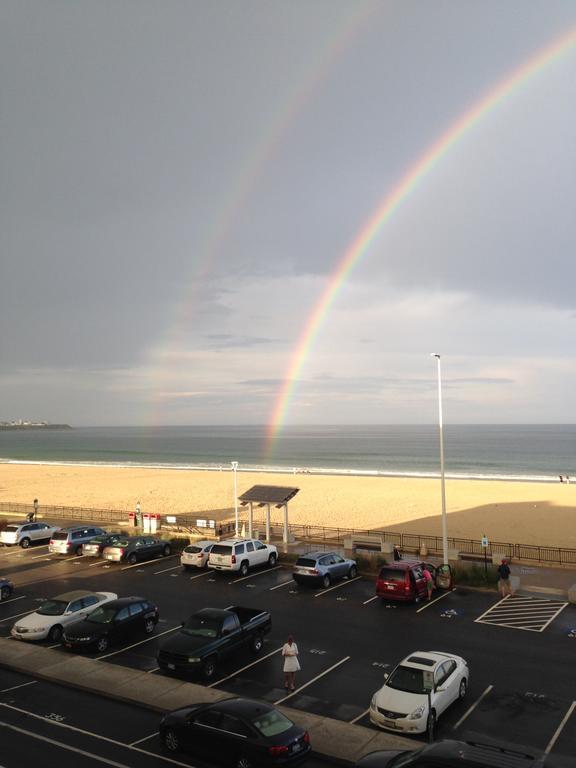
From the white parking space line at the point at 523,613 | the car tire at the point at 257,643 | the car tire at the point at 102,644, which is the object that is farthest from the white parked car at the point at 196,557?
the white parking space line at the point at 523,613

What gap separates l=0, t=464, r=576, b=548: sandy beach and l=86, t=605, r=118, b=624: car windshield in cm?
2708

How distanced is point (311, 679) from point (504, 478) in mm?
85136

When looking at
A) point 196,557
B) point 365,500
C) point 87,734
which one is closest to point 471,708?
point 87,734

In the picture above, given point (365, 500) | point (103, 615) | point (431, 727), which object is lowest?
point (431, 727)

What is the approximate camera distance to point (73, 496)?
69500 millimetres

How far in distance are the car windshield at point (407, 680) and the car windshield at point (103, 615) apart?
29.1 ft

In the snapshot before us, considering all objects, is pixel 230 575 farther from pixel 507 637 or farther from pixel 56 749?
pixel 56 749

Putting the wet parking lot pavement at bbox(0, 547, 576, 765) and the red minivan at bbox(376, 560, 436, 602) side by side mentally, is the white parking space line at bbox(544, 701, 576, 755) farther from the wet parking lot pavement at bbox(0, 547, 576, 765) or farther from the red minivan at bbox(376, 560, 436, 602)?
the red minivan at bbox(376, 560, 436, 602)

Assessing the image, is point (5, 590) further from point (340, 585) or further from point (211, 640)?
point (340, 585)

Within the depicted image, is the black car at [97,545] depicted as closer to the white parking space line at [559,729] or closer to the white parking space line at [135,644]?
the white parking space line at [135,644]

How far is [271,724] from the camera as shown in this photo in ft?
38.0

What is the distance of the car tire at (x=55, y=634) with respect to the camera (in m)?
19.3

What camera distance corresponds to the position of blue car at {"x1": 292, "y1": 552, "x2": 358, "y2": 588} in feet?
83.6

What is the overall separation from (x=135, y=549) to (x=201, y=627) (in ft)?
48.6
